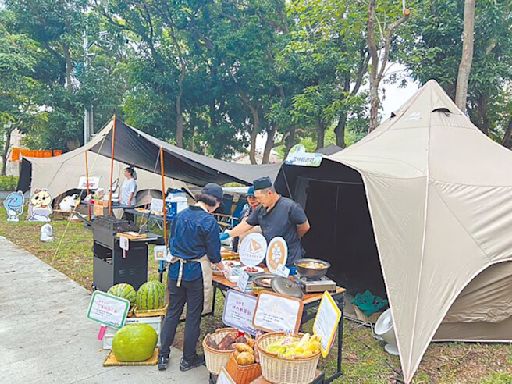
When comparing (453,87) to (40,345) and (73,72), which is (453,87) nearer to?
(40,345)

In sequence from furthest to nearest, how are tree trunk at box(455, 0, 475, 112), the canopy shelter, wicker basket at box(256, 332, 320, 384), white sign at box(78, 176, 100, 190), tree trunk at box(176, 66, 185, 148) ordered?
tree trunk at box(176, 66, 185, 148) → white sign at box(78, 176, 100, 190) → tree trunk at box(455, 0, 475, 112) → the canopy shelter → wicker basket at box(256, 332, 320, 384)

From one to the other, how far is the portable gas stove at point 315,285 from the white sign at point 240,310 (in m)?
0.36

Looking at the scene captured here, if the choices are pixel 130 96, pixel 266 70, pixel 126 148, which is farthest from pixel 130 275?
pixel 130 96

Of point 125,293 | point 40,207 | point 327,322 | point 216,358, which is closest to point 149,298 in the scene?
point 125,293

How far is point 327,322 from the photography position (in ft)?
8.98

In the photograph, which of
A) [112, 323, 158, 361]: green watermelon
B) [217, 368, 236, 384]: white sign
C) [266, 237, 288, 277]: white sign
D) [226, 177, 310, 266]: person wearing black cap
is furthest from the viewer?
[226, 177, 310, 266]: person wearing black cap

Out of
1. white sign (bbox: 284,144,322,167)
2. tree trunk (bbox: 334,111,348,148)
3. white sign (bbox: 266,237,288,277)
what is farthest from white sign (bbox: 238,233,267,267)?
tree trunk (bbox: 334,111,348,148)

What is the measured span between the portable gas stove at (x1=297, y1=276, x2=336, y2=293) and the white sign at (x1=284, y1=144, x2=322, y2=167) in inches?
49.0

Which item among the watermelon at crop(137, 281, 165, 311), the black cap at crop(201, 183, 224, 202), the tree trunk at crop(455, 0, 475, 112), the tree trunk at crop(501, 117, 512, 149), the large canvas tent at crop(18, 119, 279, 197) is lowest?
the watermelon at crop(137, 281, 165, 311)

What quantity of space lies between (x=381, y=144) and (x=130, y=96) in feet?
Result: 43.2

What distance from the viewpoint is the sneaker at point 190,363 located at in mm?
3311

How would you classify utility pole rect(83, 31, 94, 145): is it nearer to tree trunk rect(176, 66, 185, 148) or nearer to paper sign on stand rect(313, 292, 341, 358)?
tree trunk rect(176, 66, 185, 148)

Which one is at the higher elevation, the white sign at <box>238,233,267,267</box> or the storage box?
the white sign at <box>238,233,267,267</box>

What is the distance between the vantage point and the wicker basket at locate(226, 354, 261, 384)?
265cm
